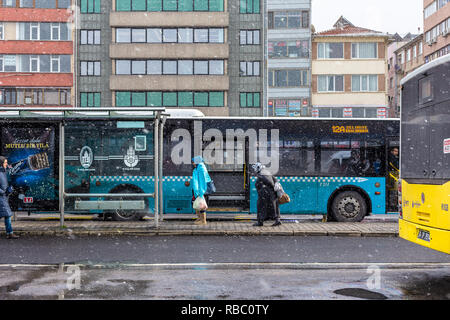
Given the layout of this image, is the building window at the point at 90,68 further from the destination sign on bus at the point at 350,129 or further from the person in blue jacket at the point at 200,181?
the person in blue jacket at the point at 200,181

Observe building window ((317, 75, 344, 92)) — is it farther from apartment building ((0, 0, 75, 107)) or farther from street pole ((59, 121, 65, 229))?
street pole ((59, 121, 65, 229))

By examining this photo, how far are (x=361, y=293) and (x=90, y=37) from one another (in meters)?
50.7

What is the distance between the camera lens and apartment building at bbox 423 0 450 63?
5609cm

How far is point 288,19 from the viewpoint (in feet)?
177

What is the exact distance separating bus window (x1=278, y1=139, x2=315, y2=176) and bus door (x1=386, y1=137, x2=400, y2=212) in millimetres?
2068

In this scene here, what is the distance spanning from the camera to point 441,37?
189 feet

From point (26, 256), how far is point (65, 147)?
17.5ft

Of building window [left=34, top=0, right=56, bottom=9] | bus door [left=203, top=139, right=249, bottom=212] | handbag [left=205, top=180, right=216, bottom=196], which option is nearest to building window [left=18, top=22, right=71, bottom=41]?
building window [left=34, top=0, right=56, bottom=9]

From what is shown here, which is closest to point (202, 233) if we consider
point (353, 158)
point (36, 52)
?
point (353, 158)
